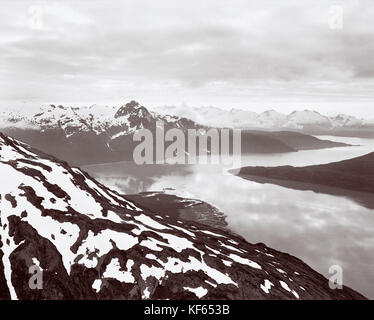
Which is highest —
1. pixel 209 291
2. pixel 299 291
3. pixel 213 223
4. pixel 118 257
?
pixel 118 257

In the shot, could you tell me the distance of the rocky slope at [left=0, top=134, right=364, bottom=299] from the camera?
181 feet

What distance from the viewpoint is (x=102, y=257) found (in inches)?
2317

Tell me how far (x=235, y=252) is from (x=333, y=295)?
77.4ft

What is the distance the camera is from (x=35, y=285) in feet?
178

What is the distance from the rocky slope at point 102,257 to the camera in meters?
55.1

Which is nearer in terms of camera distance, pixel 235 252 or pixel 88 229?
pixel 88 229

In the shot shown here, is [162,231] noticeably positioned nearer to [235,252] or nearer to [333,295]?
[235,252]

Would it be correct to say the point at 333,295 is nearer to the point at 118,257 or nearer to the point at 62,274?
the point at 118,257

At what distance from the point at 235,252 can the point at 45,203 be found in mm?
44940

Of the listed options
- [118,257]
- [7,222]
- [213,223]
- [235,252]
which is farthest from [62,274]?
[213,223]

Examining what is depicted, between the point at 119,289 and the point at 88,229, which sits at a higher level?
the point at 88,229
